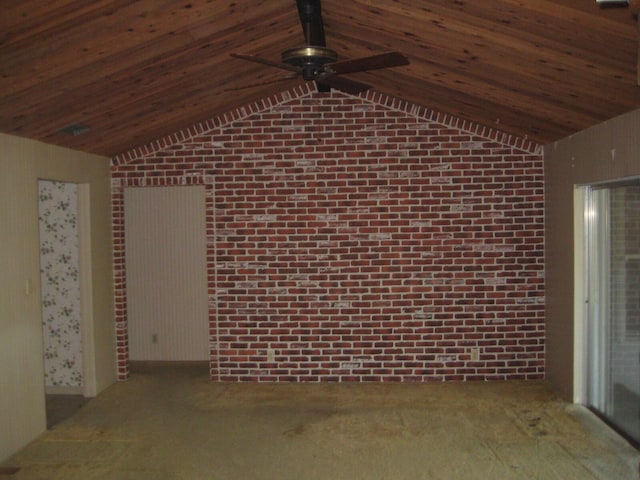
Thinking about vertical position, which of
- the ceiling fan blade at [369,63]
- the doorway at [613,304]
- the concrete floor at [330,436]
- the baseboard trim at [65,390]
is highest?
the ceiling fan blade at [369,63]

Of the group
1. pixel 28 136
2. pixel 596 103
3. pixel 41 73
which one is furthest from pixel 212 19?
pixel 596 103

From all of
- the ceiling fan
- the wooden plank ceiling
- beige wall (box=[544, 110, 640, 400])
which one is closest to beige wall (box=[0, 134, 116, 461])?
the wooden plank ceiling

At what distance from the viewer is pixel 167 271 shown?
22.5 feet

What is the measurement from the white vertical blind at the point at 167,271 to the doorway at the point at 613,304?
12.7 ft

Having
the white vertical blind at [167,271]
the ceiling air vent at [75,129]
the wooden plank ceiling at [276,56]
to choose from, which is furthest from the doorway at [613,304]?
the ceiling air vent at [75,129]

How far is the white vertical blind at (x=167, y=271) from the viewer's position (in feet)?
22.4

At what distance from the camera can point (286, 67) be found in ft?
11.6

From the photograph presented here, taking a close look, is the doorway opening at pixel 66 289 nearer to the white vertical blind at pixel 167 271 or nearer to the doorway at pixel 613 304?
the white vertical blind at pixel 167 271

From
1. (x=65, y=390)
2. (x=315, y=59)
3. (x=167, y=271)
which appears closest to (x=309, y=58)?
(x=315, y=59)

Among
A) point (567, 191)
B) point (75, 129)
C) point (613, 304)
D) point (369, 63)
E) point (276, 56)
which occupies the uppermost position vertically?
point (276, 56)

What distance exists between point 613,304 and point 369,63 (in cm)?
275

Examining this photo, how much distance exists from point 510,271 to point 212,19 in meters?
3.79

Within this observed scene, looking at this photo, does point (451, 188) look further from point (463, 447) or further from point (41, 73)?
point (41, 73)

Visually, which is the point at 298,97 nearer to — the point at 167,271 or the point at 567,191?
the point at 167,271
